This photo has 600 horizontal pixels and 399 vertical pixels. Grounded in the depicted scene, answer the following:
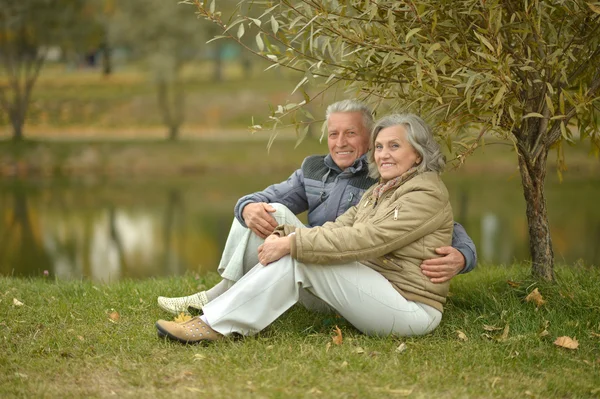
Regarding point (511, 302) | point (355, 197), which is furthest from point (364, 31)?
point (511, 302)

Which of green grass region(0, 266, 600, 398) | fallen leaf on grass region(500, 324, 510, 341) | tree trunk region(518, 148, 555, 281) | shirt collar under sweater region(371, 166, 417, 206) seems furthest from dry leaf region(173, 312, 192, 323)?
tree trunk region(518, 148, 555, 281)

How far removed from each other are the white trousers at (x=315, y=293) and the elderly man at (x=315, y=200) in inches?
15.6

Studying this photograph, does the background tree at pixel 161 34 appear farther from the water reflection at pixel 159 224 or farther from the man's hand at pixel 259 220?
the man's hand at pixel 259 220

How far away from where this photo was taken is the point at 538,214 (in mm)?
4629

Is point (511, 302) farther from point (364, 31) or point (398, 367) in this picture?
point (364, 31)

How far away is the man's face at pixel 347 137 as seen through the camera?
14.3 ft

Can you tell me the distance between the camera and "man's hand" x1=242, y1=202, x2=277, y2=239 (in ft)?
13.5

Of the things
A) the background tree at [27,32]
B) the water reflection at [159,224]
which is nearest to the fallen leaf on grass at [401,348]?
the water reflection at [159,224]

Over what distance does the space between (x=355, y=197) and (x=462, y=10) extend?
1.17m

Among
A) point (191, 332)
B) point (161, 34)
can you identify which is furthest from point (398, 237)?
point (161, 34)

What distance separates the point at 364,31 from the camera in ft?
14.3

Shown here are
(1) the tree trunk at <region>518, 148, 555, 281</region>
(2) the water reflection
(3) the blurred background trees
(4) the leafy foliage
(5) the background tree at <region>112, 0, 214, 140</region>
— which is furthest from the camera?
(3) the blurred background trees

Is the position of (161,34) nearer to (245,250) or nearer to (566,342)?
(245,250)

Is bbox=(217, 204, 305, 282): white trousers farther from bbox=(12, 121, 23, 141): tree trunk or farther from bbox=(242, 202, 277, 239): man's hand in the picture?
bbox=(12, 121, 23, 141): tree trunk
